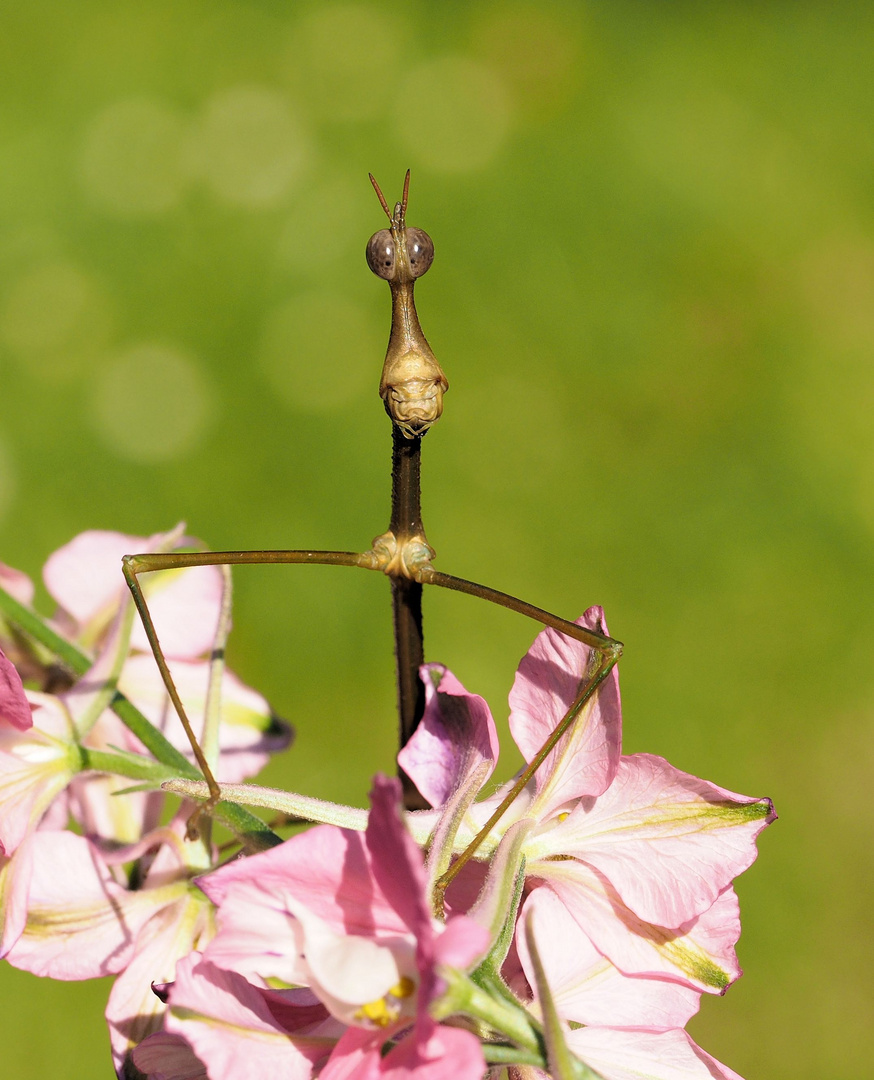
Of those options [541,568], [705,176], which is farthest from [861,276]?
[541,568]

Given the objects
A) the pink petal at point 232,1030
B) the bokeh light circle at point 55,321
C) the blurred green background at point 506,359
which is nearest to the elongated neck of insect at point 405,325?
the pink petal at point 232,1030

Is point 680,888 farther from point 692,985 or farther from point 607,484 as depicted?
point 607,484

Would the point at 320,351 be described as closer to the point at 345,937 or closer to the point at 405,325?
the point at 405,325

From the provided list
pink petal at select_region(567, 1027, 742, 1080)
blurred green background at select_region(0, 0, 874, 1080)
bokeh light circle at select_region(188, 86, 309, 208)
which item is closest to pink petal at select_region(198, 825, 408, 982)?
pink petal at select_region(567, 1027, 742, 1080)

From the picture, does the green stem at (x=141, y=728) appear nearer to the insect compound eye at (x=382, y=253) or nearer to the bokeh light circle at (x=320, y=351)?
the insect compound eye at (x=382, y=253)

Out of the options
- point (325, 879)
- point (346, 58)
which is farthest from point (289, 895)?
point (346, 58)

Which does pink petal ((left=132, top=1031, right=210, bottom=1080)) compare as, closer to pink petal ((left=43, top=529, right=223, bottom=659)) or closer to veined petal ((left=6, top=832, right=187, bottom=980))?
veined petal ((left=6, top=832, right=187, bottom=980))

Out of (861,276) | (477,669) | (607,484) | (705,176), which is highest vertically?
(705,176)
